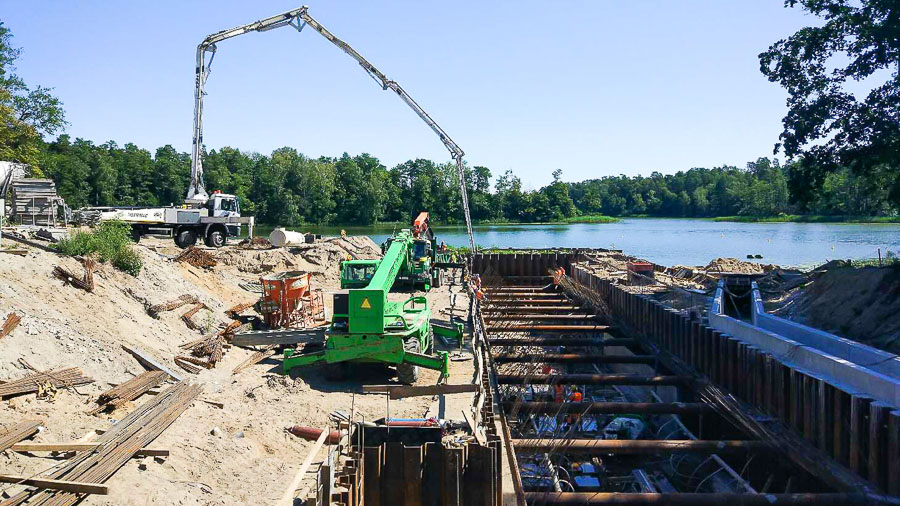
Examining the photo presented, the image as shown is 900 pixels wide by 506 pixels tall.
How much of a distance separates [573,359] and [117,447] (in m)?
9.67

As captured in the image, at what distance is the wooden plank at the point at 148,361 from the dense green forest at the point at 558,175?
15221mm

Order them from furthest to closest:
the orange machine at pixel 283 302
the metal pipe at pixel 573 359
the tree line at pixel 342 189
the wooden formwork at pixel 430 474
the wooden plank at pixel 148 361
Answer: the tree line at pixel 342 189, the orange machine at pixel 283 302, the metal pipe at pixel 573 359, the wooden plank at pixel 148 361, the wooden formwork at pixel 430 474

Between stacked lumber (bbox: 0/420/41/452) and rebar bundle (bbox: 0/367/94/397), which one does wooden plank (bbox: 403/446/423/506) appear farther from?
rebar bundle (bbox: 0/367/94/397)

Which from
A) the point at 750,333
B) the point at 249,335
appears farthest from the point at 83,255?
the point at 750,333

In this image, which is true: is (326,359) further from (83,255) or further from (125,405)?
(83,255)

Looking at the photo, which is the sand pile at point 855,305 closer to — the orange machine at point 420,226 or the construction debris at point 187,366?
the orange machine at point 420,226

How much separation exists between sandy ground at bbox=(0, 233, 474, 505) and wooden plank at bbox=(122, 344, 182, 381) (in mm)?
167

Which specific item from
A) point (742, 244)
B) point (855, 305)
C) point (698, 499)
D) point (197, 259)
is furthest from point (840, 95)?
point (742, 244)

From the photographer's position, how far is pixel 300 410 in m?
11.0

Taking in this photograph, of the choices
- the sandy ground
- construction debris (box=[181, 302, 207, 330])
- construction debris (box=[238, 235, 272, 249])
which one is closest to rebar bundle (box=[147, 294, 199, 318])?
the sandy ground

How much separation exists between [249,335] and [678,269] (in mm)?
18537

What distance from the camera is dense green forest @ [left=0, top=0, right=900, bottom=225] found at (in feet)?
50.8

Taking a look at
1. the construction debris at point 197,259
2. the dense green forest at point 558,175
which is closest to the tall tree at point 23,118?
the dense green forest at point 558,175

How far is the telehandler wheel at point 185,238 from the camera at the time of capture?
2931 cm
